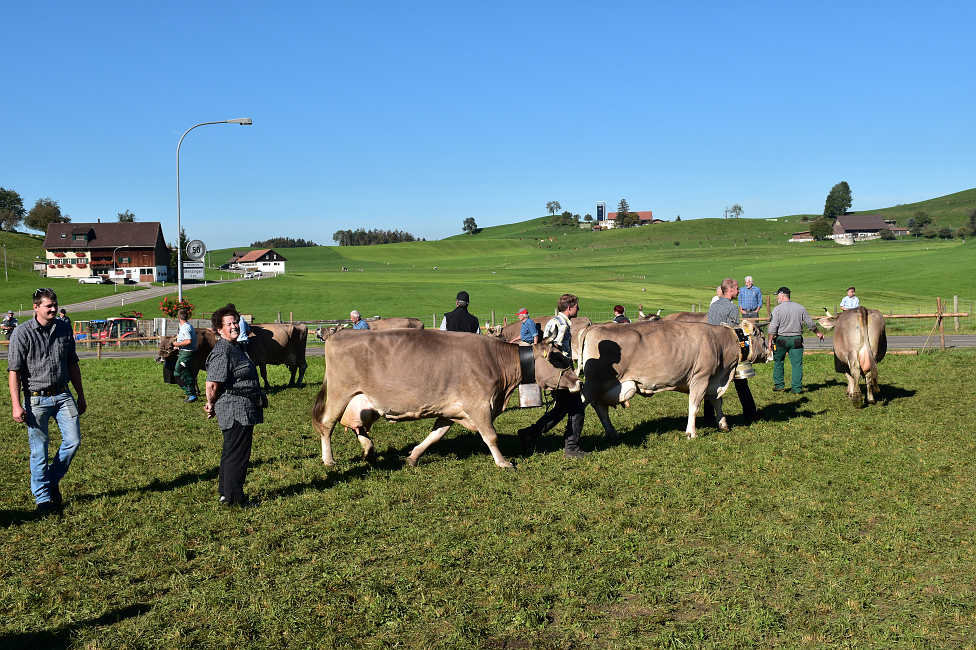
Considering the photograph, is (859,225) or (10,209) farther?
(859,225)

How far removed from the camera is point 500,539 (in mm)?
6668

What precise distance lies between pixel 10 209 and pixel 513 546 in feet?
616

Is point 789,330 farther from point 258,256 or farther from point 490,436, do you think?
point 258,256

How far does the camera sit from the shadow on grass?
478 centimetres

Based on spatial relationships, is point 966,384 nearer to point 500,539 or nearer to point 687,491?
point 687,491

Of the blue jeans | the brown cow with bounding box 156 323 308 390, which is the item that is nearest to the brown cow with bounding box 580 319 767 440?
the blue jeans

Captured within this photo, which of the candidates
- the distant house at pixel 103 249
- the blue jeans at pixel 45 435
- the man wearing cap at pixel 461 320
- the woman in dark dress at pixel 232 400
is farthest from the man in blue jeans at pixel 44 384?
the distant house at pixel 103 249

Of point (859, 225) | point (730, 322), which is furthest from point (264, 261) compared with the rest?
point (730, 322)

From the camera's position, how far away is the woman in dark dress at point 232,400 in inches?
297

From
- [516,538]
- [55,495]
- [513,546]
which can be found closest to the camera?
[513,546]

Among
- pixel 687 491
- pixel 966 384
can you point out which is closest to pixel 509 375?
pixel 687 491

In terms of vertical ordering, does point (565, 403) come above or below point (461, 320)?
below

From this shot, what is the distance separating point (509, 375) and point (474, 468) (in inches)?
50.0

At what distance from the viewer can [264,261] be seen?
156m
